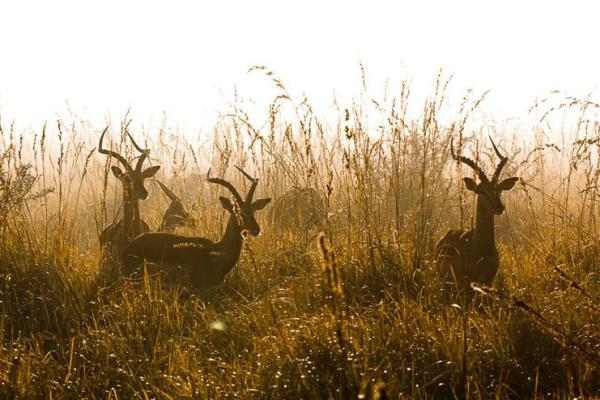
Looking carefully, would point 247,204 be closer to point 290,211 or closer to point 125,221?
point 125,221

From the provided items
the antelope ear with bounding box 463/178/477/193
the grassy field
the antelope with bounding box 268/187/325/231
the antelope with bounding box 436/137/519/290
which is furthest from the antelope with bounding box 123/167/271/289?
the antelope ear with bounding box 463/178/477/193

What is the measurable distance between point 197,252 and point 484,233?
6.98ft

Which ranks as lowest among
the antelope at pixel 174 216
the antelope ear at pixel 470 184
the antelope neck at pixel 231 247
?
the antelope neck at pixel 231 247

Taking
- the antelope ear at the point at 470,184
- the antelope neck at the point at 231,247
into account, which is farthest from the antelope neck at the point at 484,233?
the antelope neck at the point at 231,247

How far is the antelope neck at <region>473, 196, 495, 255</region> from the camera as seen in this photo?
499 cm

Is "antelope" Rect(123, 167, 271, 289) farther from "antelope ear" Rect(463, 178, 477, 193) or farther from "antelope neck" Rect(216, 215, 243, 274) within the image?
"antelope ear" Rect(463, 178, 477, 193)

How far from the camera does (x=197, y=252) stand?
557 centimetres

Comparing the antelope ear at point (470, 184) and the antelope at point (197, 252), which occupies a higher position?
the antelope ear at point (470, 184)

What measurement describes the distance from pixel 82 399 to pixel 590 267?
130 inches

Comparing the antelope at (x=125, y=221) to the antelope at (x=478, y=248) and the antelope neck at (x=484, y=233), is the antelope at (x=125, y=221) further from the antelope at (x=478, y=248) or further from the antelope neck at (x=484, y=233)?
the antelope neck at (x=484, y=233)

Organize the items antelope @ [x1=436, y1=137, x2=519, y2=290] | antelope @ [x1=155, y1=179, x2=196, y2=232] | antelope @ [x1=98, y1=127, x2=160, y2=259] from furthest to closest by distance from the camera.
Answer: antelope @ [x1=155, y1=179, x2=196, y2=232] < antelope @ [x1=98, y1=127, x2=160, y2=259] < antelope @ [x1=436, y1=137, x2=519, y2=290]

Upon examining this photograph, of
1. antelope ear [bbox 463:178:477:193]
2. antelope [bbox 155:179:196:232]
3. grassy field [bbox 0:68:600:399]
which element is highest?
antelope ear [bbox 463:178:477:193]

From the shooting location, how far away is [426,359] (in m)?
3.51

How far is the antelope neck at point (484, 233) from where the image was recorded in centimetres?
499
